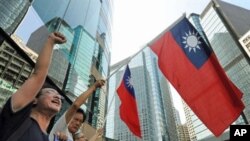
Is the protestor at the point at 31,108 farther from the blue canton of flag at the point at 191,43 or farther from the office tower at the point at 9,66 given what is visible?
the blue canton of flag at the point at 191,43

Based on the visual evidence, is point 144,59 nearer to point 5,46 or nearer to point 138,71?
point 138,71

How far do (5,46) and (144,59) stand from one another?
10261cm

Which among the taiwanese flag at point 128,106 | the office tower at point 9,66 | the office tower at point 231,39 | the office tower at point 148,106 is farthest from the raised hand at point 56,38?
the office tower at point 148,106

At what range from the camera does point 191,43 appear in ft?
17.1

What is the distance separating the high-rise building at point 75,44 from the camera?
32.1 ft

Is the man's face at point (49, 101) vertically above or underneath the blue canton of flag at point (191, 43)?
underneath

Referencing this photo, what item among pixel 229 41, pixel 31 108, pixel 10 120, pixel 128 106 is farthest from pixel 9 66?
pixel 229 41

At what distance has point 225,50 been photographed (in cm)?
7344

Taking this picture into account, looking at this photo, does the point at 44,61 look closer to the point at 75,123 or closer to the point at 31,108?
the point at 31,108

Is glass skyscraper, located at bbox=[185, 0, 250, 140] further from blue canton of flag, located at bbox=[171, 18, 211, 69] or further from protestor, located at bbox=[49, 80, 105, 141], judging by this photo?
protestor, located at bbox=[49, 80, 105, 141]

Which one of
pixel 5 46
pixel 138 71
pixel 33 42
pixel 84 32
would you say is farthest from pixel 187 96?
pixel 138 71

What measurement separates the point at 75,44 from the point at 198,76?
27.4 ft

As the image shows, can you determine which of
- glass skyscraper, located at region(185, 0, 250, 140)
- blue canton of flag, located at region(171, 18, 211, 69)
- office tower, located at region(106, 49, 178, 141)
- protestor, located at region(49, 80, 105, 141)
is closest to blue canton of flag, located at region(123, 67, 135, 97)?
blue canton of flag, located at region(171, 18, 211, 69)

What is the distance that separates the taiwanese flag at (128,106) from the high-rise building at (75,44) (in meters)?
4.56
